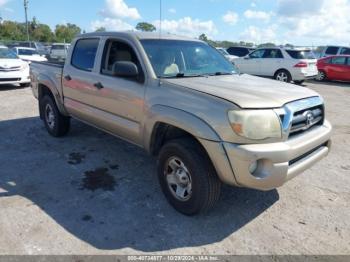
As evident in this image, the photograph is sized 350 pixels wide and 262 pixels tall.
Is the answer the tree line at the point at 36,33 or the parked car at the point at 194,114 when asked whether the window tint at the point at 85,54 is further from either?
the tree line at the point at 36,33

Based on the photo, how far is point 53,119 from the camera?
5.84 metres

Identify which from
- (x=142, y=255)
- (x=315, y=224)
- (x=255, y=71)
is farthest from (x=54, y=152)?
(x=255, y=71)

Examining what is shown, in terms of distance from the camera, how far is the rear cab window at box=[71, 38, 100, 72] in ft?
15.2

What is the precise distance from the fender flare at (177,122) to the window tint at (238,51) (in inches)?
711

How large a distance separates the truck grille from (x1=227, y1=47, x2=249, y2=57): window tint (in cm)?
1763

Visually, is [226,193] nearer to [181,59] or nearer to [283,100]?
[283,100]

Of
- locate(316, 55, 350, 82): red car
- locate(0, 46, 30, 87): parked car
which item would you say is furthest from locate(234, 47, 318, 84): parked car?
locate(0, 46, 30, 87): parked car

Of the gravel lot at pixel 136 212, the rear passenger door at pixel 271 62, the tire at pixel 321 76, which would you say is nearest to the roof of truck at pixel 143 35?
the gravel lot at pixel 136 212

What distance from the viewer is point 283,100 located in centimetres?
306

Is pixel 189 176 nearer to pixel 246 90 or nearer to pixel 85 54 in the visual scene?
pixel 246 90

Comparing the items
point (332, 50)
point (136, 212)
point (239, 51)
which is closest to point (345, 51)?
point (332, 50)

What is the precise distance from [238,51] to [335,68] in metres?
6.13

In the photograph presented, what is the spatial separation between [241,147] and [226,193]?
1238 millimetres

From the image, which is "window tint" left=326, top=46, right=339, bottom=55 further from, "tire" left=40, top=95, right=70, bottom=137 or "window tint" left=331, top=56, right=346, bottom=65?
"tire" left=40, top=95, right=70, bottom=137
